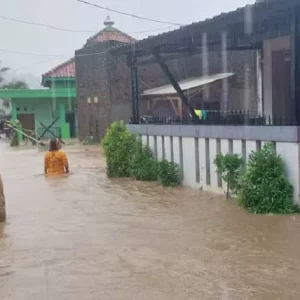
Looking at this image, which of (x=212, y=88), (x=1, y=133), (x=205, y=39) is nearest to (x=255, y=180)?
(x=205, y=39)

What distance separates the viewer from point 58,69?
4094cm

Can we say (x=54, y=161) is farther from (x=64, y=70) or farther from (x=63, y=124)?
(x=64, y=70)

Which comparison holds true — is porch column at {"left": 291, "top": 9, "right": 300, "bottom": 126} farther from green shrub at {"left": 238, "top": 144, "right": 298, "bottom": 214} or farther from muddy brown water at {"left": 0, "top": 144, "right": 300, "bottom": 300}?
muddy brown water at {"left": 0, "top": 144, "right": 300, "bottom": 300}

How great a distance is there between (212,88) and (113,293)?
18684 millimetres

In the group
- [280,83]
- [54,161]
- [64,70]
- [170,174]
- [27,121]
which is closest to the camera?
[170,174]

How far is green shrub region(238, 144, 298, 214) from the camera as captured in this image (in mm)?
9469

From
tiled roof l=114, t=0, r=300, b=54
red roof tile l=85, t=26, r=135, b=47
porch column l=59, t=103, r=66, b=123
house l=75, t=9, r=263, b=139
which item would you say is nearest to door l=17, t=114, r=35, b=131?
porch column l=59, t=103, r=66, b=123

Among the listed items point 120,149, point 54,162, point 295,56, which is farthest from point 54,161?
point 295,56

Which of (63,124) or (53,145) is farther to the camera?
(63,124)

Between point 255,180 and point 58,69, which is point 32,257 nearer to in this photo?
point 255,180

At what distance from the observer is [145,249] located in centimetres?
767

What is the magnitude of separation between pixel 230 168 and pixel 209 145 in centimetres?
150

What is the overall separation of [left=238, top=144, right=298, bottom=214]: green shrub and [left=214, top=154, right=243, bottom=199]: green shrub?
0.83m

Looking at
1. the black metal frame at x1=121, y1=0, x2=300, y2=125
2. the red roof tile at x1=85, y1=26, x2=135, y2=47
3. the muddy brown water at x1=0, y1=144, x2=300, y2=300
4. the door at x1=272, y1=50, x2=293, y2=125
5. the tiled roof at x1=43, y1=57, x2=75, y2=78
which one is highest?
the red roof tile at x1=85, y1=26, x2=135, y2=47
